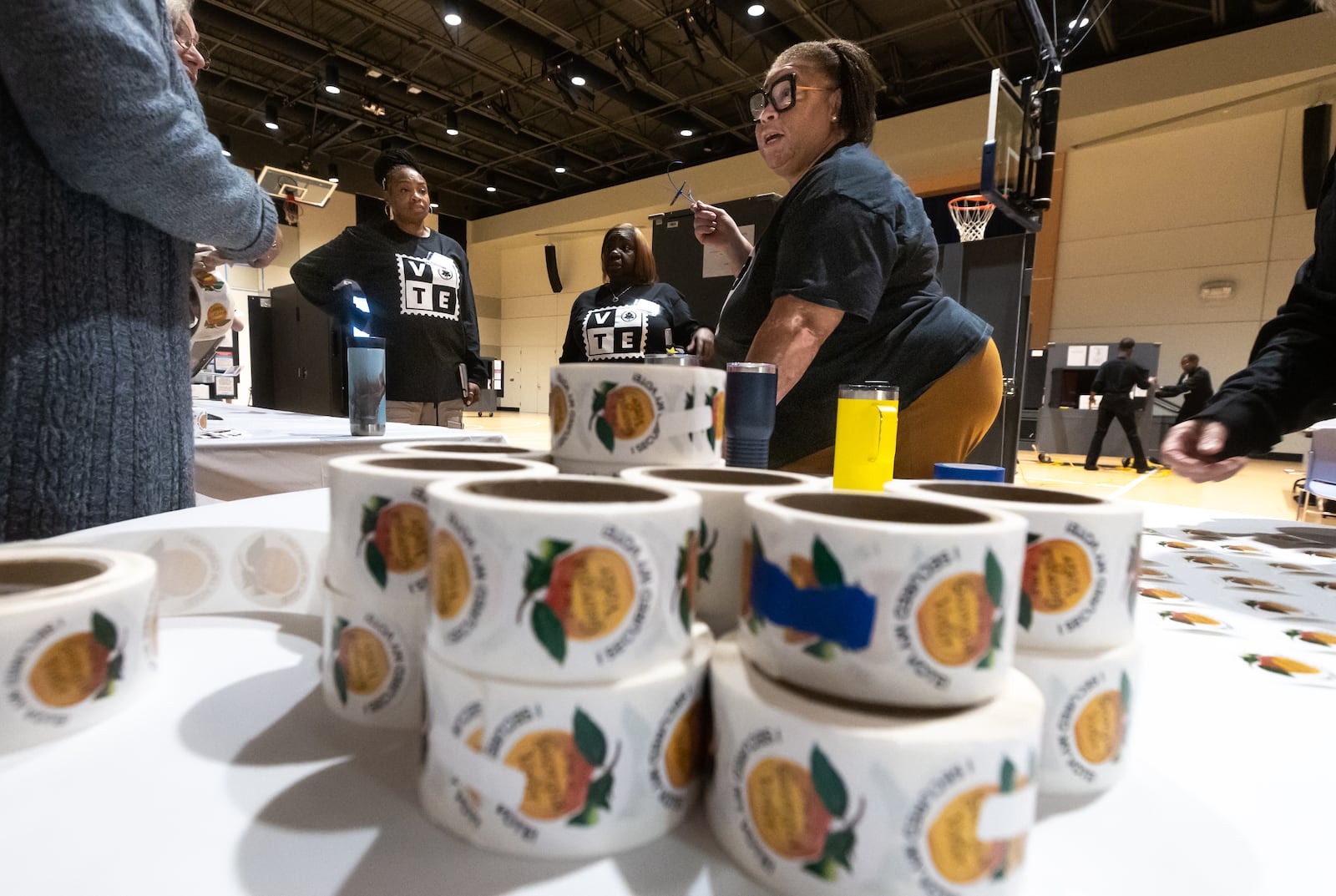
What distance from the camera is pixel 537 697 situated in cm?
31

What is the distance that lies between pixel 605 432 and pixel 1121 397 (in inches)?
304

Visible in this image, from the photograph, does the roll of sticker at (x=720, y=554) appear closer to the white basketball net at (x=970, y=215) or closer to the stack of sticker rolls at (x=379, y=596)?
the stack of sticker rolls at (x=379, y=596)

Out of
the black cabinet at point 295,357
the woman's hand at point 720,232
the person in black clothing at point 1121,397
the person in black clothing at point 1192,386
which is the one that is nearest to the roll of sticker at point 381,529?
the woman's hand at point 720,232

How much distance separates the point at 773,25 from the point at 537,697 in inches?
318

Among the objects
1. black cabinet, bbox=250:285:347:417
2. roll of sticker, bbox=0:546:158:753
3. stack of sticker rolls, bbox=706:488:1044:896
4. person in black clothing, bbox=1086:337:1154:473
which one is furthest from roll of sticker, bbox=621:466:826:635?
person in black clothing, bbox=1086:337:1154:473

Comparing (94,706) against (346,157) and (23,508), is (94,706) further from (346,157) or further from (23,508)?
(346,157)

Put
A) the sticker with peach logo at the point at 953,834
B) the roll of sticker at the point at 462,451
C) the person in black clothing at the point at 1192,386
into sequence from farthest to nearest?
1. the person in black clothing at the point at 1192,386
2. the roll of sticker at the point at 462,451
3. the sticker with peach logo at the point at 953,834

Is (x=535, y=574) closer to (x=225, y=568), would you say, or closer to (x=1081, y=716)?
(x=1081, y=716)

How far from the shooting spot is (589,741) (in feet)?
1.01

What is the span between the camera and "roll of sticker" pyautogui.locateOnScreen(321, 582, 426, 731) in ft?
1.35

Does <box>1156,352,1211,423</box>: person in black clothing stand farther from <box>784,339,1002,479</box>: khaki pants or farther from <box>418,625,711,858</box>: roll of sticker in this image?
<box>418,625,711,858</box>: roll of sticker

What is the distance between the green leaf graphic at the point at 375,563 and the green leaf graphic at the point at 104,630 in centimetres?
15

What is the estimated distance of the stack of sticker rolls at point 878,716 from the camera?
28cm

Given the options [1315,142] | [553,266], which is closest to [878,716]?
[1315,142]
